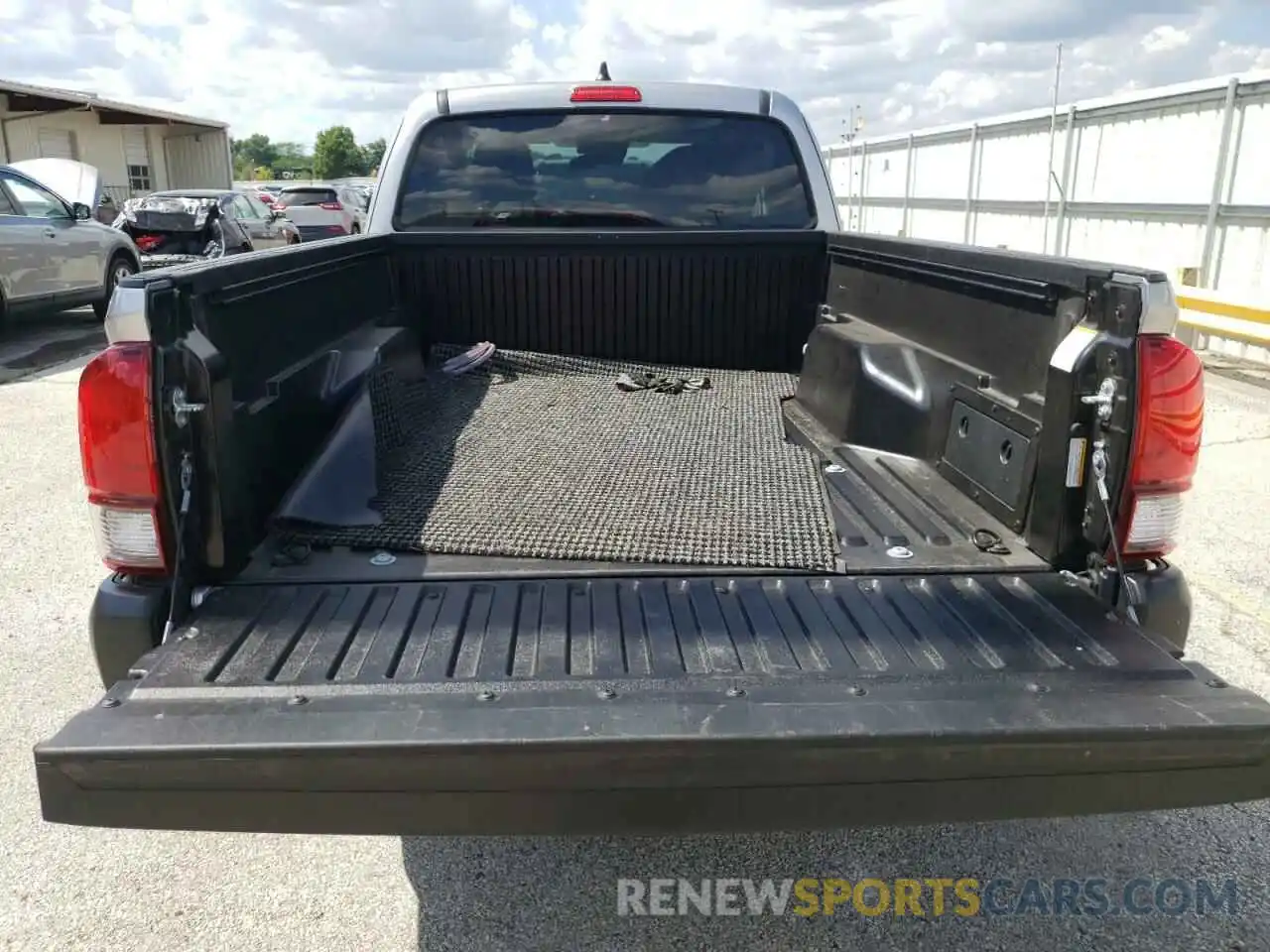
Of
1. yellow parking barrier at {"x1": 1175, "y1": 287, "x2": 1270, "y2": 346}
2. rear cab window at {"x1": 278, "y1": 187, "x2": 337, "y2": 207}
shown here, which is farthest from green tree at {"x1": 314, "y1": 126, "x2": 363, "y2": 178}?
yellow parking barrier at {"x1": 1175, "y1": 287, "x2": 1270, "y2": 346}

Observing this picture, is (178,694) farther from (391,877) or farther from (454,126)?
(454,126)

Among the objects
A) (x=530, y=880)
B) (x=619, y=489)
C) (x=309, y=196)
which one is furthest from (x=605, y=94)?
(x=309, y=196)

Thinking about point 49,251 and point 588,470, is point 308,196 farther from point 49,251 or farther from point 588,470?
point 588,470

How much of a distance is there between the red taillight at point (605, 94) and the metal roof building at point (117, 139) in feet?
64.7

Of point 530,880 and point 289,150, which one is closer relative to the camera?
point 530,880

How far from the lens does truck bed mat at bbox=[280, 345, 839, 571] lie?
244 cm

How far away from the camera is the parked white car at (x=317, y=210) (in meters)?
21.6

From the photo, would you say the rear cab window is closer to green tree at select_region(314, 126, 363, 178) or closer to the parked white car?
the parked white car

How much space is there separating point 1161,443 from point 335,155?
88.3 metres

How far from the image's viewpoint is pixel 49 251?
10750 mm

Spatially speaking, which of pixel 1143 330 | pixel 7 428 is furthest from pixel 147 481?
pixel 7 428

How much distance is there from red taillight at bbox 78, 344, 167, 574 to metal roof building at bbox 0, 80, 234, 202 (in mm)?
21368

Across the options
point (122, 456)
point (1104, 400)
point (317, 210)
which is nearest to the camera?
point (122, 456)

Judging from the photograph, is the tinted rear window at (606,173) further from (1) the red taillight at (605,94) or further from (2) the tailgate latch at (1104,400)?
(2) the tailgate latch at (1104,400)
